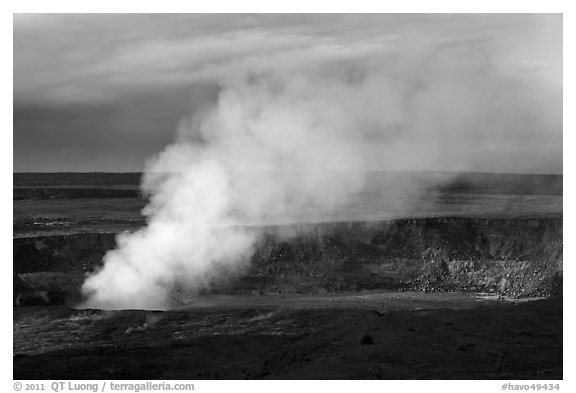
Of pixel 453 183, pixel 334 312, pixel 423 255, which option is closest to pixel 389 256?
pixel 423 255

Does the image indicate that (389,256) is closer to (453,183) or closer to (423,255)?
(423,255)

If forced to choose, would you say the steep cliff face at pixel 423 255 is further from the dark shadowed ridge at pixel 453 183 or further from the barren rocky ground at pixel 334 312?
the dark shadowed ridge at pixel 453 183

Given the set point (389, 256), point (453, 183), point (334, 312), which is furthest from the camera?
point (453, 183)

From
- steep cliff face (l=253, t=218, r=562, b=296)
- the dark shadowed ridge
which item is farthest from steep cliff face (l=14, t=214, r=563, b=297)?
the dark shadowed ridge

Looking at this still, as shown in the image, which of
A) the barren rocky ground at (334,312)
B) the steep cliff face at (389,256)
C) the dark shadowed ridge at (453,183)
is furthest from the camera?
the dark shadowed ridge at (453,183)

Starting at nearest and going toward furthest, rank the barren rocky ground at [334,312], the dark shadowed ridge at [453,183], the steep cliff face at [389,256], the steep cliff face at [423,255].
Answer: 1. the barren rocky ground at [334,312]
2. the steep cliff face at [389,256]
3. the steep cliff face at [423,255]
4. the dark shadowed ridge at [453,183]

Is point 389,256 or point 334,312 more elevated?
point 389,256

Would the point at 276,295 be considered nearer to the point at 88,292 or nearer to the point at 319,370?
the point at 88,292

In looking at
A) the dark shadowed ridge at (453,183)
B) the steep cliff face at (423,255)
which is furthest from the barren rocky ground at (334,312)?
the dark shadowed ridge at (453,183)
